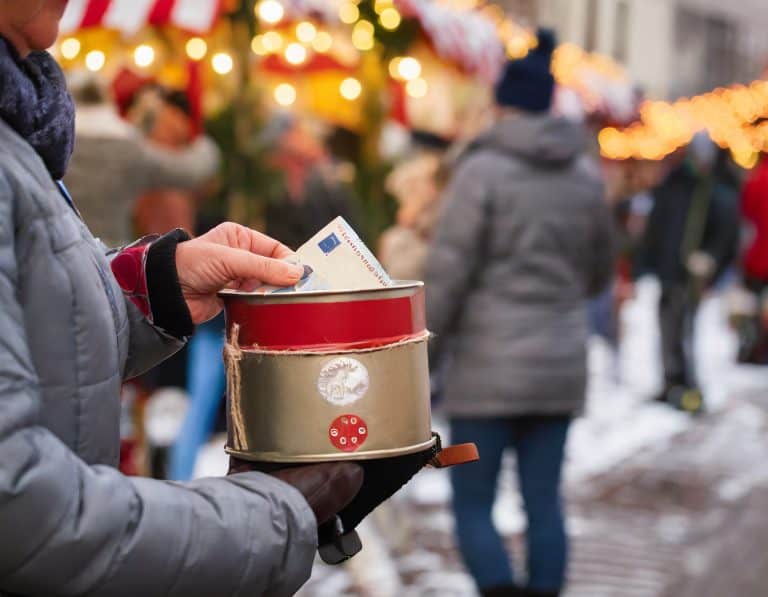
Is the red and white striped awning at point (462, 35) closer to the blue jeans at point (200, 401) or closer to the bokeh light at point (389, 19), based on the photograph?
the bokeh light at point (389, 19)

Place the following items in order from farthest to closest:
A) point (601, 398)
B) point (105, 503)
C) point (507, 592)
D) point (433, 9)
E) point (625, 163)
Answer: point (625, 163)
point (601, 398)
point (433, 9)
point (507, 592)
point (105, 503)

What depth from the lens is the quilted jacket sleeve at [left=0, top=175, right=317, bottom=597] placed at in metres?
1.42

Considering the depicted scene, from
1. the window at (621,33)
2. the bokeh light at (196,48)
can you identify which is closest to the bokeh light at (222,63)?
the bokeh light at (196,48)

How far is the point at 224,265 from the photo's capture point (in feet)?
6.22

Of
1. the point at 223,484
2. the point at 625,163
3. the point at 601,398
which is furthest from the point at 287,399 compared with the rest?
the point at 625,163

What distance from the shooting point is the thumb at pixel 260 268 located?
5.81 ft

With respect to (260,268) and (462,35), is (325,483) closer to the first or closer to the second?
(260,268)

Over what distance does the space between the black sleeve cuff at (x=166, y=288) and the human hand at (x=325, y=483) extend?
14.2 inches

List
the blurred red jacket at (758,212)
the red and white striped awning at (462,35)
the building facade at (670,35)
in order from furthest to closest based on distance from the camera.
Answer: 1. the building facade at (670,35)
2. the blurred red jacket at (758,212)
3. the red and white striped awning at (462,35)

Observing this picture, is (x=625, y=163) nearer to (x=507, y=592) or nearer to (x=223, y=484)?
(x=507, y=592)

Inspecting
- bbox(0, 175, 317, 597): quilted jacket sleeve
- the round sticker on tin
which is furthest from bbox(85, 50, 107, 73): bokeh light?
bbox(0, 175, 317, 597): quilted jacket sleeve

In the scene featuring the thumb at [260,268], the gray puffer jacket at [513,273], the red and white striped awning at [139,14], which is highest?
the red and white striped awning at [139,14]

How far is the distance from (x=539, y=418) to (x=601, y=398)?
6.29 meters

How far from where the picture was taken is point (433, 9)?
8164 millimetres
